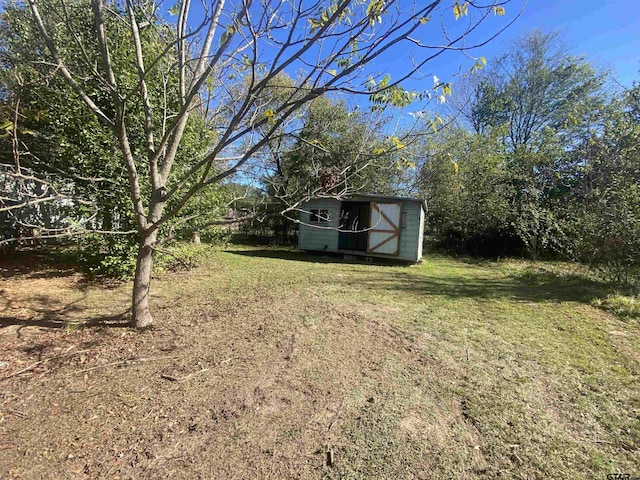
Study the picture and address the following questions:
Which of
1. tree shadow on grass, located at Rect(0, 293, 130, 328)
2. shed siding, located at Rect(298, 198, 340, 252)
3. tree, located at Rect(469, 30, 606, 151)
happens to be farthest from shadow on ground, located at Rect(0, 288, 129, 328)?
tree, located at Rect(469, 30, 606, 151)

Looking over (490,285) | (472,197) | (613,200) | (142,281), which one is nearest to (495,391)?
(142,281)

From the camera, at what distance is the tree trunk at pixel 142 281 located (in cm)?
310

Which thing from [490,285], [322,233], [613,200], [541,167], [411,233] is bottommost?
[490,285]

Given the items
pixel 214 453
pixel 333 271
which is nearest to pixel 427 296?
pixel 333 271

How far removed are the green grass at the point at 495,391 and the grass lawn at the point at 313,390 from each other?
0.04 ft

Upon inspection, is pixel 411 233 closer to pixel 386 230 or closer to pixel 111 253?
pixel 386 230

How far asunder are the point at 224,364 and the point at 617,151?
8.43 metres

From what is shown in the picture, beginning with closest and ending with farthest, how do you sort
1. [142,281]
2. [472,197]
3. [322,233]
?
1. [142,281]
2. [322,233]
3. [472,197]

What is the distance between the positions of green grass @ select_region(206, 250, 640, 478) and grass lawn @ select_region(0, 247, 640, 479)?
0.04 feet

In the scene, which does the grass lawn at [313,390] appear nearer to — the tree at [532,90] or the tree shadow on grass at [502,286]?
the tree shadow on grass at [502,286]

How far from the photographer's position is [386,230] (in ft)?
31.3

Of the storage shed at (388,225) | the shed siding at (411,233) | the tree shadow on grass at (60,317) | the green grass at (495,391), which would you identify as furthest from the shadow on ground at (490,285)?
the tree shadow on grass at (60,317)

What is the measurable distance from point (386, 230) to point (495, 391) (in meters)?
7.29

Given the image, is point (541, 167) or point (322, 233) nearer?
point (322, 233)
